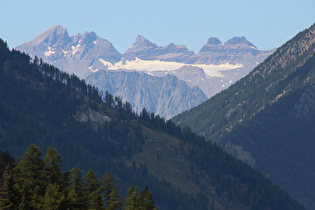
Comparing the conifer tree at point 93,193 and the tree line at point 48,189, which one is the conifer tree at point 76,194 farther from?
the conifer tree at point 93,193

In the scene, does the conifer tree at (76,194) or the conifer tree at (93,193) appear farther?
the conifer tree at (93,193)

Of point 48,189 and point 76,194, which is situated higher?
point 48,189

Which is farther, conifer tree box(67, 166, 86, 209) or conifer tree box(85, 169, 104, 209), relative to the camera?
conifer tree box(85, 169, 104, 209)

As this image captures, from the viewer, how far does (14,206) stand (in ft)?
232

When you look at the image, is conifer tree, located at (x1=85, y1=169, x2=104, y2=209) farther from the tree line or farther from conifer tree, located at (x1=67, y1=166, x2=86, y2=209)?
conifer tree, located at (x1=67, y1=166, x2=86, y2=209)

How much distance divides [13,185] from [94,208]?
9.65 meters

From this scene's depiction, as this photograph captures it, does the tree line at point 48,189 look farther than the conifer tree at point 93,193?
No

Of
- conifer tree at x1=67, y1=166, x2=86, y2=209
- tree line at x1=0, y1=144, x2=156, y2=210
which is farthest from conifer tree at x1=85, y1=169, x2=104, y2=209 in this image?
conifer tree at x1=67, y1=166, x2=86, y2=209

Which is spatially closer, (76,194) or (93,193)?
(76,194)

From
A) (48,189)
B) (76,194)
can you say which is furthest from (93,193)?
(48,189)

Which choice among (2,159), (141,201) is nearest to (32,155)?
(141,201)

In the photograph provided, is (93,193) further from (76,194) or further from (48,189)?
(48,189)

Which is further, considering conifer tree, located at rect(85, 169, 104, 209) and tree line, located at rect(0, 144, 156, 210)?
conifer tree, located at rect(85, 169, 104, 209)

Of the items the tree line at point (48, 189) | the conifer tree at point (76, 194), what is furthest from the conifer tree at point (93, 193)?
the conifer tree at point (76, 194)
